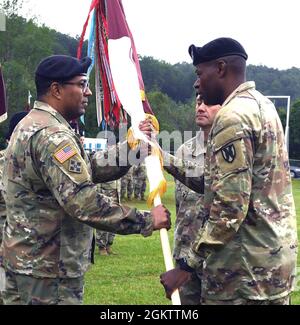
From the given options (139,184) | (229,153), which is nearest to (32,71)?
(139,184)

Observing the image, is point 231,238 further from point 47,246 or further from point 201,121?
point 201,121

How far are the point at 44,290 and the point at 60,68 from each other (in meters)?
1.41

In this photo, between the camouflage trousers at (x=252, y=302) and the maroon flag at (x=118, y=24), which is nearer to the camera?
the camouflage trousers at (x=252, y=302)

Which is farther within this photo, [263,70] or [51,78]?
[263,70]

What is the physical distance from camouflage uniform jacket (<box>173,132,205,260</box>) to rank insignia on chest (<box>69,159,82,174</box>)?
4.49ft

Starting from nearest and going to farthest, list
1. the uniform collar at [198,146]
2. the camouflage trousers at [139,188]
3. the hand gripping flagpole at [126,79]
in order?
1. the hand gripping flagpole at [126,79]
2. the uniform collar at [198,146]
3. the camouflage trousers at [139,188]

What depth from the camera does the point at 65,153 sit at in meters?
3.72

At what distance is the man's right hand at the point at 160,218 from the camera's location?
3791 mm

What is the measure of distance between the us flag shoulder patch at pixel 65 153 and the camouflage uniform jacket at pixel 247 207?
2.65ft

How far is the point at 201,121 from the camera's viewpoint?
5.08m

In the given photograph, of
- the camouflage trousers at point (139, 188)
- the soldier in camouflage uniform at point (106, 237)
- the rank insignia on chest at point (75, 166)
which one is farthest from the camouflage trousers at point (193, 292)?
the camouflage trousers at point (139, 188)

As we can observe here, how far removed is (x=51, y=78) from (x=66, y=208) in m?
0.89

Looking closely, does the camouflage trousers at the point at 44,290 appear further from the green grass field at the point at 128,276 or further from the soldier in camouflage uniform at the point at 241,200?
the green grass field at the point at 128,276

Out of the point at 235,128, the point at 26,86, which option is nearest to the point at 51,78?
the point at 235,128
